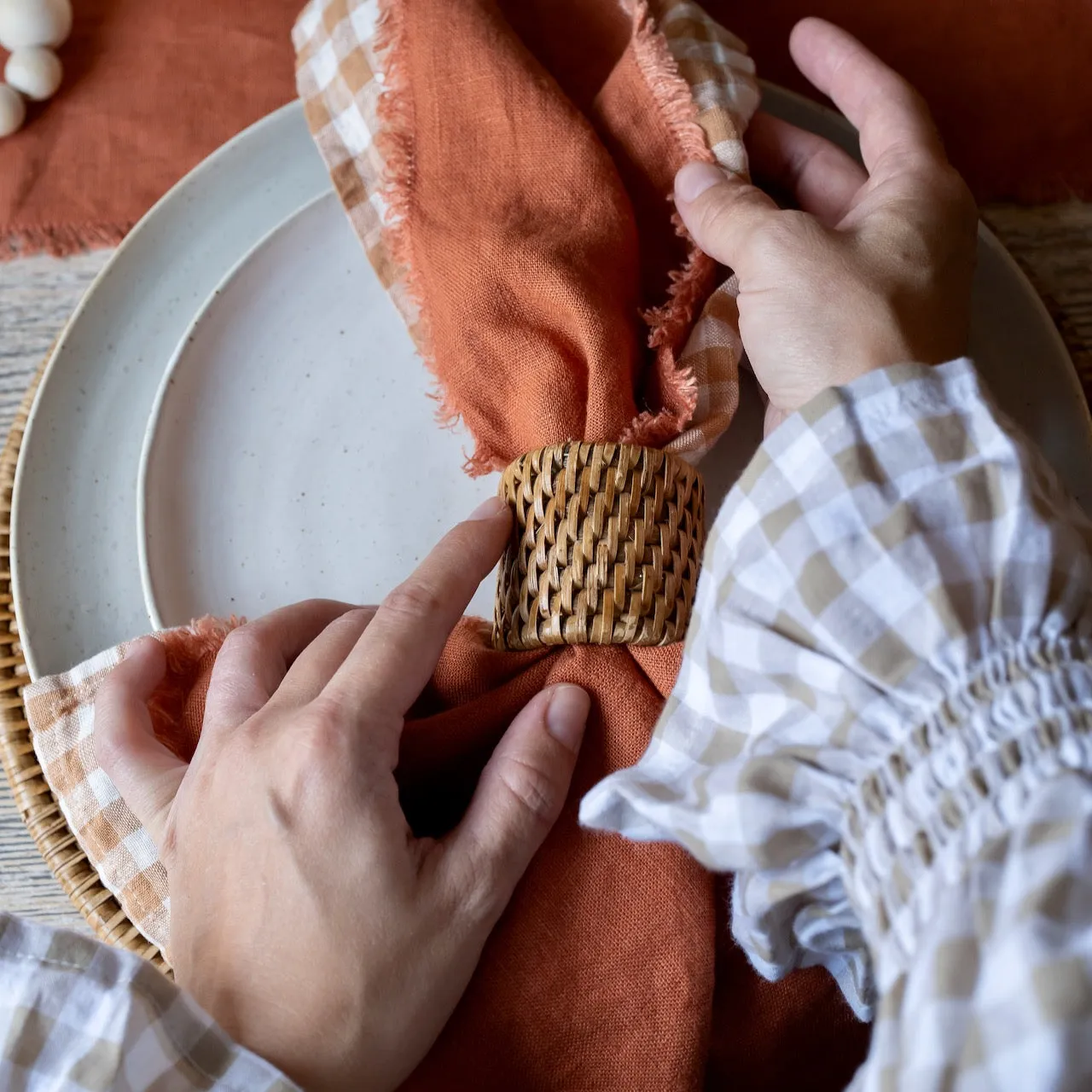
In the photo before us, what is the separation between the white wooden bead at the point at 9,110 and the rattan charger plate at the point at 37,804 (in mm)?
284

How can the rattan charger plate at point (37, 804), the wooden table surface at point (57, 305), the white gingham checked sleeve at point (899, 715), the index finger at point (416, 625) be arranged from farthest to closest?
the wooden table surface at point (57, 305)
the rattan charger plate at point (37, 804)
the index finger at point (416, 625)
the white gingham checked sleeve at point (899, 715)

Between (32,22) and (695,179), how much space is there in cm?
47

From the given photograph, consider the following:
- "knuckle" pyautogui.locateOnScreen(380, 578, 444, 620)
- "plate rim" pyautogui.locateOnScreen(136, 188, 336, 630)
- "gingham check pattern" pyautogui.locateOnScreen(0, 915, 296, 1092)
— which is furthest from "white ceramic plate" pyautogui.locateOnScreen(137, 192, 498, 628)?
"gingham check pattern" pyautogui.locateOnScreen(0, 915, 296, 1092)

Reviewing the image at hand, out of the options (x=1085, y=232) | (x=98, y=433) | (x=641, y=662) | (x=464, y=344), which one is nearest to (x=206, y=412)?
(x=98, y=433)

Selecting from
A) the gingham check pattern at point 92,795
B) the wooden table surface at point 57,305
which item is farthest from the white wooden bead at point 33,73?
the gingham check pattern at point 92,795

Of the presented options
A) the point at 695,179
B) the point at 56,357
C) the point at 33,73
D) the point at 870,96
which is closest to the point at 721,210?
the point at 695,179

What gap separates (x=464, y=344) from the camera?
0.44 metres

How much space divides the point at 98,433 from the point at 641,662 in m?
0.32

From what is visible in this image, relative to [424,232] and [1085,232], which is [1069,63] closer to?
[1085,232]

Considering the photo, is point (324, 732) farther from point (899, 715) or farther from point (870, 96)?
point (870, 96)

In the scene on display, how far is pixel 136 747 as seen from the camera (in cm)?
42

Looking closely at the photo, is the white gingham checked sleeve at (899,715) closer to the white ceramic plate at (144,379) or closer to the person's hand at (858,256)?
the person's hand at (858,256)

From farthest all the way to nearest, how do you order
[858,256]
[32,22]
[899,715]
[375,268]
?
[32,22] < [375,268] < [858,256] < [899,715]

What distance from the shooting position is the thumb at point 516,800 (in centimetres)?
33
